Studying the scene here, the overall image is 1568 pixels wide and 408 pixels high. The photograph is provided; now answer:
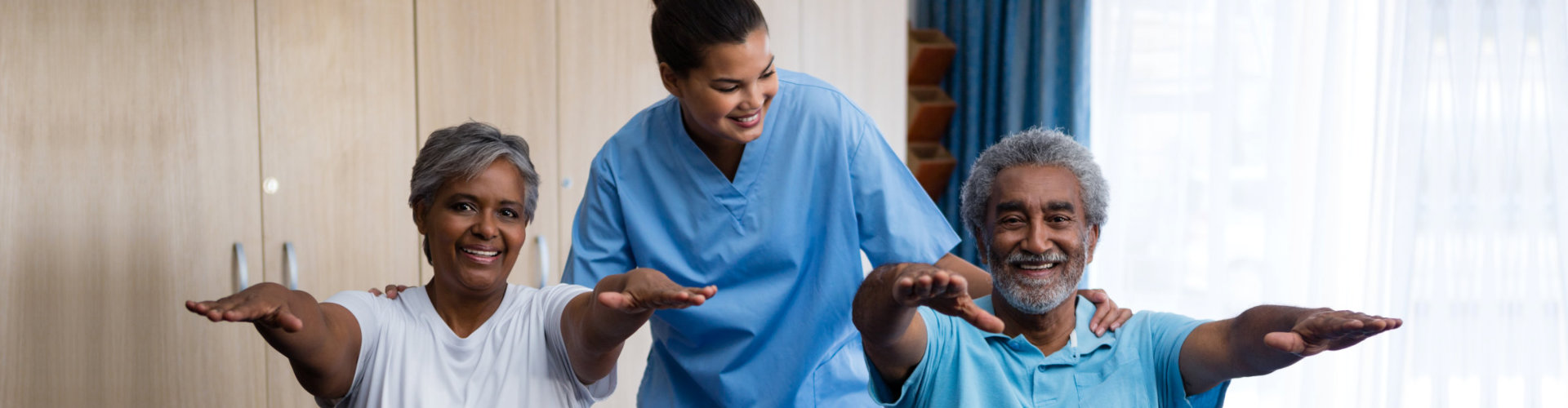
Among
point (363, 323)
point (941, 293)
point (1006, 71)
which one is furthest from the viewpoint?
point (1006, 71)

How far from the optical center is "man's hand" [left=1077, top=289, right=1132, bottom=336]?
1.60 m

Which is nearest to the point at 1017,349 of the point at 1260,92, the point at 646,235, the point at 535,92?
the point at 646,235

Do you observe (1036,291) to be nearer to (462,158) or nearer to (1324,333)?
(1324,333)

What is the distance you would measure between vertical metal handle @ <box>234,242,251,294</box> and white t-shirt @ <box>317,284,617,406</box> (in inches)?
37.4

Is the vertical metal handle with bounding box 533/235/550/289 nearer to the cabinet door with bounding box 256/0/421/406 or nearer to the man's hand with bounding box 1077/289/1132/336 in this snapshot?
the cabinet door with bounding box 256/0/421/406

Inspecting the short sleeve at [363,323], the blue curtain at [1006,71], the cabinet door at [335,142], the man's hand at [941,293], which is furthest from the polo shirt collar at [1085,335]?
the blue curtain at [1006,71]

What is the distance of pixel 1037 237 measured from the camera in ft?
5.11

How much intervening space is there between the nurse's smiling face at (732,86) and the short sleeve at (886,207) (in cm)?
19

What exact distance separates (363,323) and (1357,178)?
2.23 metres

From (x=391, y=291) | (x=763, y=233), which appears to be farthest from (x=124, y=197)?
(x=763, y=233)

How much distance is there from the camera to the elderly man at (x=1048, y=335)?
1.49 metres

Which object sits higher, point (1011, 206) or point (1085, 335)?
point (1011, 206)

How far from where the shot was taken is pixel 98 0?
2170 mm

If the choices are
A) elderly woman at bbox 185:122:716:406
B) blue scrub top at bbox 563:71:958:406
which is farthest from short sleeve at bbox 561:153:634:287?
elderly woman at bbox 185:122:716:406
